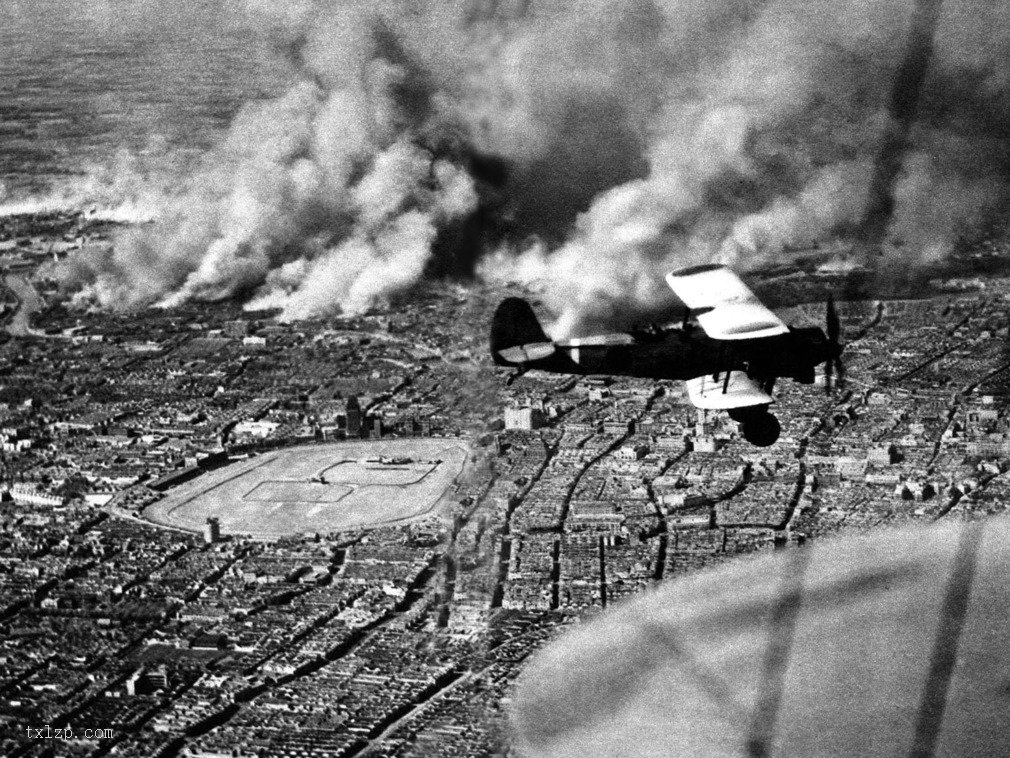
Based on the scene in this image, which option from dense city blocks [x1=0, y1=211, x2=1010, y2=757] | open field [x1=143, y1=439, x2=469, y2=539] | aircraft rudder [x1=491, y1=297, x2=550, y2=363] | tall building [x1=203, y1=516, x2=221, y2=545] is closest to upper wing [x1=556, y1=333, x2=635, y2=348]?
aircraft rudder [x1=491, y1=297, x2=550, y2=363]

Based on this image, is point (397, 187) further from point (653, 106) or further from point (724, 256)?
point (724, 256)

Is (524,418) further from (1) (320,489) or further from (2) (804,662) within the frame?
(2) (804,662)

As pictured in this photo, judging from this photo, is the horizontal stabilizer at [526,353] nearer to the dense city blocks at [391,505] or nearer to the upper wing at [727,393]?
the upper wing at [727,393]

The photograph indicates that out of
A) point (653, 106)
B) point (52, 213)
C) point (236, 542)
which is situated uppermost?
point (653, 106)

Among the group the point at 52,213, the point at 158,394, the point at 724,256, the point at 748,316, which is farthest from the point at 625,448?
the point at 52,213

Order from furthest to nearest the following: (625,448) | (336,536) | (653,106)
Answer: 1. (653,106)
2. (625,448)
3. (336,536)

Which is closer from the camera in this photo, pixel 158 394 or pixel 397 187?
pixel 158 394

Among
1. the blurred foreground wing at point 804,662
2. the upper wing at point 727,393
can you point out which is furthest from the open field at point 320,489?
the blurred foreground wing at point 804,662

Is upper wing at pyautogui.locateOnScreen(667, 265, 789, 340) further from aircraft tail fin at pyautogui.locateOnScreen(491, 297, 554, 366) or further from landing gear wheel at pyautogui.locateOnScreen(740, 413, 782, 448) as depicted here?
aircraft tail fin at pyautogui.locateOnScreen(491, 297, 554, 366)
